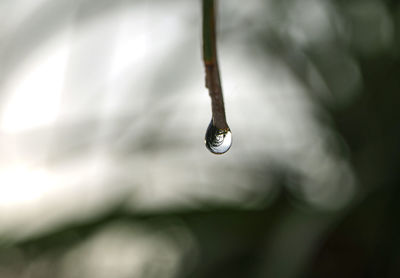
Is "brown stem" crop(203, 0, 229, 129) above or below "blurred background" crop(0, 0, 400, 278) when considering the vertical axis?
above

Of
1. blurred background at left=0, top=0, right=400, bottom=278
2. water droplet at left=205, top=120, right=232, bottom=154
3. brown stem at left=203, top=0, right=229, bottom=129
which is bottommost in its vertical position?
blurred background at left=0, top=0, right=400, bottom=278

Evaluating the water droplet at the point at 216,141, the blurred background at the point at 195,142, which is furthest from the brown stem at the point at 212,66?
the blurred background at the point at 195,142

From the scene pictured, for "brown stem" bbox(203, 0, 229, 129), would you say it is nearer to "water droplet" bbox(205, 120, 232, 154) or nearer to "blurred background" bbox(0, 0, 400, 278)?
"water droplet" bbox(205, 120, 232, 154)

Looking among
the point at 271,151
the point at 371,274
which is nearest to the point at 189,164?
the point at 271,151

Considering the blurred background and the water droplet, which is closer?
the water droplet

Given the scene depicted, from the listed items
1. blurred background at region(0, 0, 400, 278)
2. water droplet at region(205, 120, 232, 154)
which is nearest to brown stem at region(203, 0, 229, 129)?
water droplet at region(205, 120, 232, 154)

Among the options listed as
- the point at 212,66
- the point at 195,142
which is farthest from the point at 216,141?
the point at 195,142

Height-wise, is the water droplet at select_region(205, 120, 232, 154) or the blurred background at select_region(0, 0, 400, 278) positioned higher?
the water droplet at select_region(205, 120, 232, 154)

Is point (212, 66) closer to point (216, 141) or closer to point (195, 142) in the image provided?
point (216, 141)
